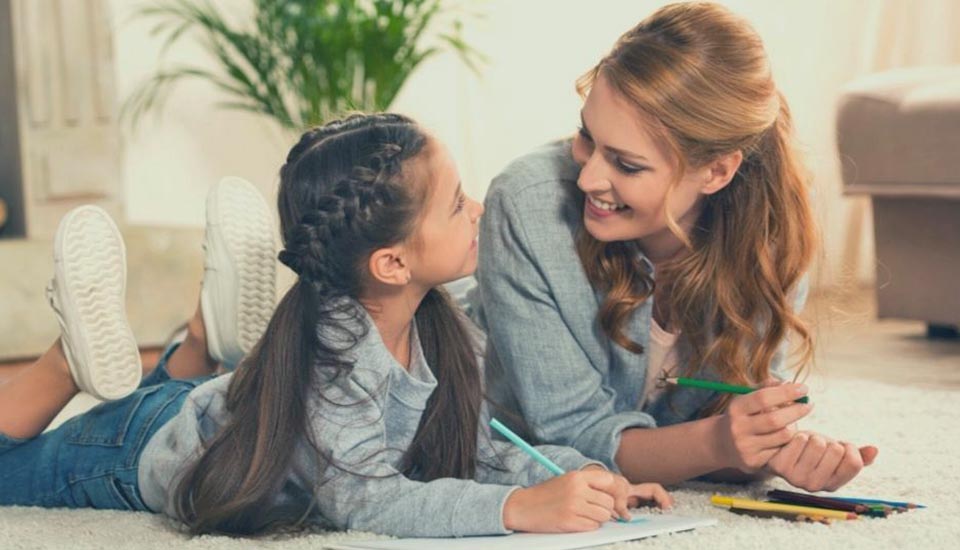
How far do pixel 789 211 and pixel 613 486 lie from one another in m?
0.41

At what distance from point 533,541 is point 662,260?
1.55ft

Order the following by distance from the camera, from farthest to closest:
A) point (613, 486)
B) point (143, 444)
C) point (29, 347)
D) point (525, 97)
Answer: point (525, 97)
point (29, 347)
point (143, 444)
point (613, 486)

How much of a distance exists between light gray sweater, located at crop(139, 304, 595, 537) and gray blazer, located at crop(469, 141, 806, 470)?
0.07m

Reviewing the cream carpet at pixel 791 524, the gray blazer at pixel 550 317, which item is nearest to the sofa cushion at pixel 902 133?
the cream carpet at pixel 791 524

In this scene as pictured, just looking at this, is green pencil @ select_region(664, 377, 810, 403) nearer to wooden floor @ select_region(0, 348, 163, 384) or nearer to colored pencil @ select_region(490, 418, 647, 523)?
colored pencil @ select_region(490, 418, 647, 523)

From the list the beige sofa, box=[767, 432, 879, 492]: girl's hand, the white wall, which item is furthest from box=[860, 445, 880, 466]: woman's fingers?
the white wall

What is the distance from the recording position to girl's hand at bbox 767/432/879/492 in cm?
151

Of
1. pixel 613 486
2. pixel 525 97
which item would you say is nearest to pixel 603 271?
pixel 613 486

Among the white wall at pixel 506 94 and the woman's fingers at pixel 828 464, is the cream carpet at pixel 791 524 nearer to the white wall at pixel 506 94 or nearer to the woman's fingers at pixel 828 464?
the woman's fingers at pixel 828 464

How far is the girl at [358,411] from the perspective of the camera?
1.42 m

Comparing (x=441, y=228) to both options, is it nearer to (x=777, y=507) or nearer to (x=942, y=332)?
(x=777, y=507)

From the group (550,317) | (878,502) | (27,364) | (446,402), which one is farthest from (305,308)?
(27,364)

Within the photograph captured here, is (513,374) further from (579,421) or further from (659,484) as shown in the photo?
(659,484)

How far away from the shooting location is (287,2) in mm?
3027
